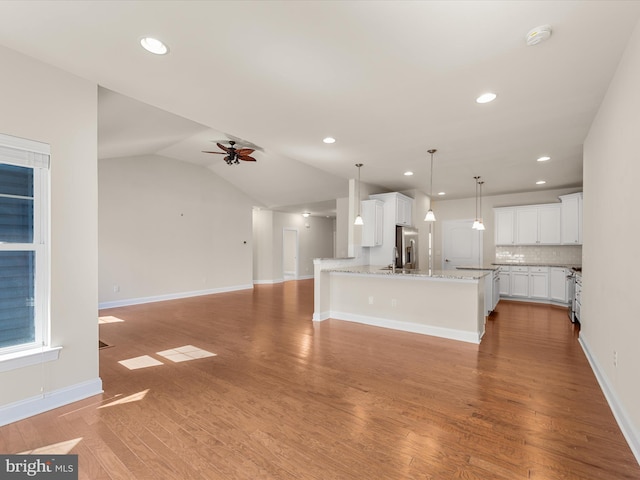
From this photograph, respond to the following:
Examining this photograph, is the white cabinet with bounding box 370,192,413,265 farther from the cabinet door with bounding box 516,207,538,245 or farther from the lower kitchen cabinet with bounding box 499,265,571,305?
the cabinet door with bounding box 516,207,538,245

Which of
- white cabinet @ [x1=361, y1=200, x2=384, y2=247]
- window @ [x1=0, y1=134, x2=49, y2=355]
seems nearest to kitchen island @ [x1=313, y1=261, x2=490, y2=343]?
white cabinet @ [x1=361, y1=200, x2=384, y2=247]

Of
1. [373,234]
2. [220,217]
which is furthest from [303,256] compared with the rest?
[373,234]

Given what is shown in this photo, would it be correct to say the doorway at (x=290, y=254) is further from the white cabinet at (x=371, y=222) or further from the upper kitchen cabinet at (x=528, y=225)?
the upper kitchen cabinet at (x=528, y=225)

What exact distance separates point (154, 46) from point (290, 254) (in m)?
11.5

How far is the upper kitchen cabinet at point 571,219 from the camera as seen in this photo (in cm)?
652

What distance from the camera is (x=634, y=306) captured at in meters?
2.01

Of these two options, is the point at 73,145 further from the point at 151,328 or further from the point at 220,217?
the point at 220,217

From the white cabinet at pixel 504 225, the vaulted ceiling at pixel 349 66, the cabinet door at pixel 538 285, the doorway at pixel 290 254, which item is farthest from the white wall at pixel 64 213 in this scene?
the doorway at pixel 290 254

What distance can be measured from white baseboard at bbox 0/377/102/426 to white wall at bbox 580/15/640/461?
389 cm

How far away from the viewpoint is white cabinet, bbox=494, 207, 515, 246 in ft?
24.8

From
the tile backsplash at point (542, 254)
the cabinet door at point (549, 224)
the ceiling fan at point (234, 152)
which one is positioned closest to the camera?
the ceiling fan at point (234, 152)

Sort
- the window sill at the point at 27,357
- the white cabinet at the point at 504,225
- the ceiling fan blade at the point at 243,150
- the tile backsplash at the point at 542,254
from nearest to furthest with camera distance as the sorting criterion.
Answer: the window sill at the point at 27,357
the ceiling fan blade at the point at 243,150
the tile backsplash at the point at 542,254
the white cabinet at the point at 504,225

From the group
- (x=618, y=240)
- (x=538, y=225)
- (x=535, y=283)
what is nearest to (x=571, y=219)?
(x=538, y=225)

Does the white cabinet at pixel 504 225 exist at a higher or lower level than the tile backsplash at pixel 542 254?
higher
